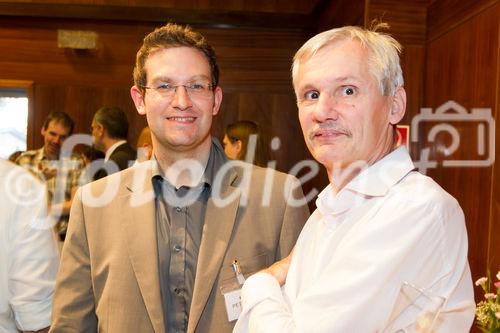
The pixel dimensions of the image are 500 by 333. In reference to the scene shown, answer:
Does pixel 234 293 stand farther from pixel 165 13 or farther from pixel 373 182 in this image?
pixel 165 13

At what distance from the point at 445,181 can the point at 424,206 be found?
2.86 meters

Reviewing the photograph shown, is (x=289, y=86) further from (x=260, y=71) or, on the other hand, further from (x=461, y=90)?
(x=461, y=90)

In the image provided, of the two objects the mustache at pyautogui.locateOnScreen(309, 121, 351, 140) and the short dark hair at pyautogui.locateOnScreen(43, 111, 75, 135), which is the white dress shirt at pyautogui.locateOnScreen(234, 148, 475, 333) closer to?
the mustache at pyautogui.locateOnScreen(309, 121, 351, 140)

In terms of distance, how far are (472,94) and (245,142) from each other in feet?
5.10

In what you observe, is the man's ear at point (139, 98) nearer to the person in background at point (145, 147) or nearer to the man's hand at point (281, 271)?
the man's hand at point (281, 271)

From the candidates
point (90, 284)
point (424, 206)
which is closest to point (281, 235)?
point (90, 284)

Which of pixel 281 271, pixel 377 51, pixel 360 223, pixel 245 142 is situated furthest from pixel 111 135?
pixel 360 223

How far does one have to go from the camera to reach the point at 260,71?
675 centimetres

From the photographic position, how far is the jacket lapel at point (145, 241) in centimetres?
169

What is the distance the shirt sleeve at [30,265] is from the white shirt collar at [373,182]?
976mm

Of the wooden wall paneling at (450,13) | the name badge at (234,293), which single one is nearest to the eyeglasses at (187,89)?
the name badge at (234,293)

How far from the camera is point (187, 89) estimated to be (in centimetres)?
180

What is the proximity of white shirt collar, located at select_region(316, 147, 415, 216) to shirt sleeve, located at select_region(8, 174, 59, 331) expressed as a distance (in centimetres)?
98

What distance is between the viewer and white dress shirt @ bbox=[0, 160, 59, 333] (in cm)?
184
